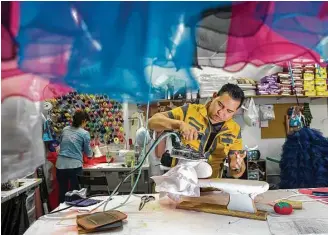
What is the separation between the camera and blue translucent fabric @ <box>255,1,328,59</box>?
2.72 feet

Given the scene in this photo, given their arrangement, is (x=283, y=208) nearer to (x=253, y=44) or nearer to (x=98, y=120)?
(x=253, y=44)

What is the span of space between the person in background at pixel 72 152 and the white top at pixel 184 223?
1925 millimetres

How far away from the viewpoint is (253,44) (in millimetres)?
945

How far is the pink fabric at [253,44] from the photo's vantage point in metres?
0.85

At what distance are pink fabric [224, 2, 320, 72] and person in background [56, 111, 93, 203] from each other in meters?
2.63

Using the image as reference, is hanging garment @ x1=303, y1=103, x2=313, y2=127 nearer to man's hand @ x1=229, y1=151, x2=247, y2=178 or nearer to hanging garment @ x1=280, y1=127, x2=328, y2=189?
hanging garment @ x1=280, y1=127, x2=328, y2=189

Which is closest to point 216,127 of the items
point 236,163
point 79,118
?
point 236,163

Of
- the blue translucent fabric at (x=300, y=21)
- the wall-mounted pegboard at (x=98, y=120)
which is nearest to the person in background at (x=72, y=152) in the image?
the wall-mounted pegboard at (x=98, y=120)

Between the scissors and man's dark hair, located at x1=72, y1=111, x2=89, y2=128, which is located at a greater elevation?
man's dark hair, located at x1=72, y1=111, x2=89, y2=128

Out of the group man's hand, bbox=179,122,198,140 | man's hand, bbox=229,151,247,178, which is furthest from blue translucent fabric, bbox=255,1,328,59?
man's hand, bbox=229,151,247,178

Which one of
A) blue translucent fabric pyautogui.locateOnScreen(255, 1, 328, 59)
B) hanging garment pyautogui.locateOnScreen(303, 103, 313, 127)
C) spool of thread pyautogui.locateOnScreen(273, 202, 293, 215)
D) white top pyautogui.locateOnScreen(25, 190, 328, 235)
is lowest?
white top pyautogui.locateOnScreen(25, 190, 328, 235)

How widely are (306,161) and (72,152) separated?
261 cm

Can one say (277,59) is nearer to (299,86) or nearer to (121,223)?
(121,223)

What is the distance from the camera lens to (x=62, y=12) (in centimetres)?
80
